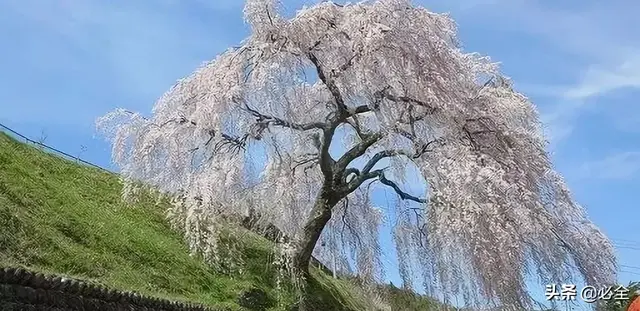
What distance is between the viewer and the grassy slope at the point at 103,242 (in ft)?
38.9

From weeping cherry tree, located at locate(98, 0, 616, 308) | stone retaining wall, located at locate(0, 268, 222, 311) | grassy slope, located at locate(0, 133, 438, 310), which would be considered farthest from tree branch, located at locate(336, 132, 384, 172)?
stone retaining wall, located at locate(0, 268, 222, 311)

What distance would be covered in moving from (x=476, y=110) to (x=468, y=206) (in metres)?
2.96

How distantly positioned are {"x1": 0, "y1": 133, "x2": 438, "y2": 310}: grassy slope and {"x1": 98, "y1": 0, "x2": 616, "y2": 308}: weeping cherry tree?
Answer: 2.87ft

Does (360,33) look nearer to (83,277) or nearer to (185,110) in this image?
(185,110)

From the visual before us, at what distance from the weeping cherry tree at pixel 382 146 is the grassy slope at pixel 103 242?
88 centimetres

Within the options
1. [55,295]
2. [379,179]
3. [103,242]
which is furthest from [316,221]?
[55,295]

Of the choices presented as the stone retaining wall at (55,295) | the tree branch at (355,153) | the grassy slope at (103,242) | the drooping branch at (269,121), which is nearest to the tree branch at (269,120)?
the drooping branch at (269,121)

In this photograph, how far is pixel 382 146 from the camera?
14.8 meters

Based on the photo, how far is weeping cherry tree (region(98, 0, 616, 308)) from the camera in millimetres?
12969

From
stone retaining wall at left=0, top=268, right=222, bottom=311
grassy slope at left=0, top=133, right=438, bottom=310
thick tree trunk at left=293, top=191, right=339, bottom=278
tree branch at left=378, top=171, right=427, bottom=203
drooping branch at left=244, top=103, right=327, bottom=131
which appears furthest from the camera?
thick tree trunk at left=293, top=191, right=339, bottom=278

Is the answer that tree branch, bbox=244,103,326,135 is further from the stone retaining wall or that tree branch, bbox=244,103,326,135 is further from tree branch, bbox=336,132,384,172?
the stone retaining wall

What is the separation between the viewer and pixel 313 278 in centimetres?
1772

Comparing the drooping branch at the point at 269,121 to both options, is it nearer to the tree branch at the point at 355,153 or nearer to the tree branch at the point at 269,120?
the tree branch at the point at 269,120

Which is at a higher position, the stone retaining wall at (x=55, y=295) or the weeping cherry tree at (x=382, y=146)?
the weeping cherry tree at (x=382, y=146)
